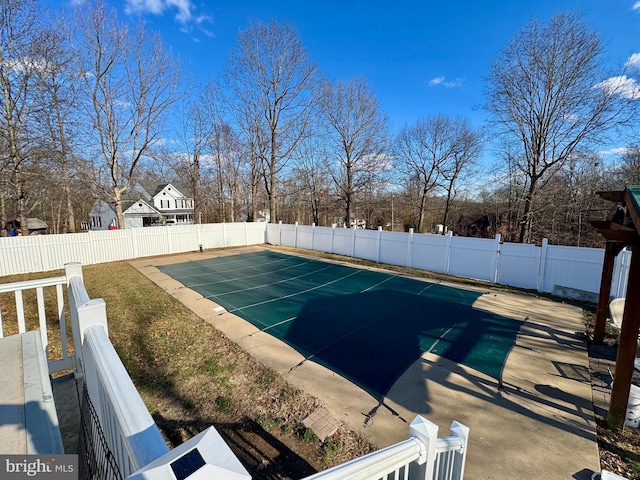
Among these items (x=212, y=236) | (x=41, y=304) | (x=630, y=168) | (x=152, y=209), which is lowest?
(x=212, y=236)

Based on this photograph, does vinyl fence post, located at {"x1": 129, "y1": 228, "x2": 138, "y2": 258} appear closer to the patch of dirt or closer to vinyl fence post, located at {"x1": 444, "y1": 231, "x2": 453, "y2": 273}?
vinyl fence post, located at {"x1": 444, "y1": 231, "x2": 453, "y2": 273}

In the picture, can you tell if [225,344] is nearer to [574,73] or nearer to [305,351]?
[305,351]

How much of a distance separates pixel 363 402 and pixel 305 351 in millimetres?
1439

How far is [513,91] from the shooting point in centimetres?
1309

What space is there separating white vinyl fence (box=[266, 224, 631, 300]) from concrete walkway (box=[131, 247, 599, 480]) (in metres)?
2.53

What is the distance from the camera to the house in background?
105 ft

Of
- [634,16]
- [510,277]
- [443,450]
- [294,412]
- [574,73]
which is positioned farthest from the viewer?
[574,73]

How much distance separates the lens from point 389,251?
1161 centimetres

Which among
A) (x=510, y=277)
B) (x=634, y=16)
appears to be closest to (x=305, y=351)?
(x=510, y=277)

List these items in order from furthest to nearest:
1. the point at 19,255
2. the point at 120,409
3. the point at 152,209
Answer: the point at 152,209
the point at 19,255
the point at 120,409

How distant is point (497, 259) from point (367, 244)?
5089 mm

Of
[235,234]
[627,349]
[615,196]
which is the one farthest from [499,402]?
[235,234]

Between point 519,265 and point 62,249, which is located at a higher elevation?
point 519,265

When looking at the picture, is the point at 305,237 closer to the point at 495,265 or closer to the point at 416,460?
the point at 495,265
